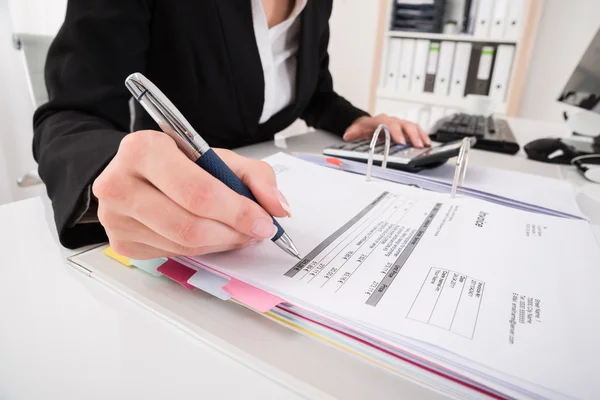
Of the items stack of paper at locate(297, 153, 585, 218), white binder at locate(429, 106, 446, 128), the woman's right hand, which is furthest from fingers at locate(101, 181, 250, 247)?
white binder at locate(429, 106, 446, 128)

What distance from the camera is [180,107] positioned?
2.53 ft

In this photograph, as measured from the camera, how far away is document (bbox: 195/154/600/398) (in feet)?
0.76

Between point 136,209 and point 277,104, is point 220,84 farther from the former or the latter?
point 136,209

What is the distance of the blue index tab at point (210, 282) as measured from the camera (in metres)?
0.30

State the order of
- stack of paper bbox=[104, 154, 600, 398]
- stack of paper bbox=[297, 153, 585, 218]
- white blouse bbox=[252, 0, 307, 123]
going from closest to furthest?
stack of paper bbox=[104, 154, 600, 398] → stack of paper bbox=[297, 153, 585, 218] → white blouse bbox=[252, 0, 307, 123]

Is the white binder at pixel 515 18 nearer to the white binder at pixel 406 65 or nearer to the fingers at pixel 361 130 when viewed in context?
the white binder at pixel 406 65

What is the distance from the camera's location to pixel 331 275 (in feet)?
0.99

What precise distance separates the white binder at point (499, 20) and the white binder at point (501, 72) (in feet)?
0.21

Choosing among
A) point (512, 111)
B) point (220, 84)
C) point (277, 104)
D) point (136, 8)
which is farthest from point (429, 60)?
point (136, 8)

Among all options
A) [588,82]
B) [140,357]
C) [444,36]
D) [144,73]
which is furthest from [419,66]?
[140,357]

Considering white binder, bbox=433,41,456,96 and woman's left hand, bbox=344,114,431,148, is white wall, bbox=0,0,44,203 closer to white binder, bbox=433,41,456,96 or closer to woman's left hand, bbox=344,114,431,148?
woman's left hand, bbox=344,114,431,148

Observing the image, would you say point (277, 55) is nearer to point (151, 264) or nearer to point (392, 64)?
point (151, 264)

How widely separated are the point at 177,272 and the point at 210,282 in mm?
39

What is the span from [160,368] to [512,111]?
2129 mm
